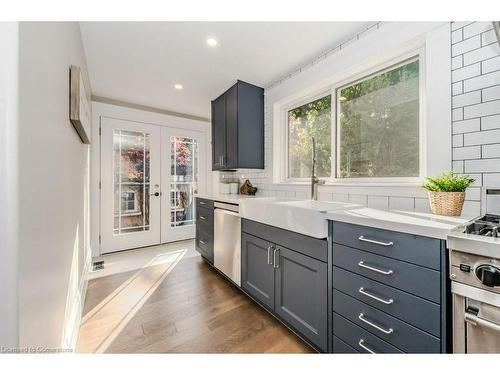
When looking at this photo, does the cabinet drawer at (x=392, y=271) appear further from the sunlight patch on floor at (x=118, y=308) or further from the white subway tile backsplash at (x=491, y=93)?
the sunlight patch on floor at (x=118, y=308)

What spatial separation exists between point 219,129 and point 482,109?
2.47 m

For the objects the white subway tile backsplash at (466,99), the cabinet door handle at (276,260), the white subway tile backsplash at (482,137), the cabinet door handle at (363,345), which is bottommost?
the cabinet door handle at (363,345)

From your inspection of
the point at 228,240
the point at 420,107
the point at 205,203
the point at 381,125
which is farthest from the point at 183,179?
the point at 420,107

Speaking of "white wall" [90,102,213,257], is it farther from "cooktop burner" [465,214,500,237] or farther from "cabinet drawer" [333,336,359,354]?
"cooktop burner" [465,214,500,237]

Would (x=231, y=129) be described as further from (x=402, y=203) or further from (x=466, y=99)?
(x=466, y=99)

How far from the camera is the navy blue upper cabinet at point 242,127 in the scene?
254cm

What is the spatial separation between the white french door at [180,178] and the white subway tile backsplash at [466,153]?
11.6 feet

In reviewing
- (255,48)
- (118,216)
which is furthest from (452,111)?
(118,216)

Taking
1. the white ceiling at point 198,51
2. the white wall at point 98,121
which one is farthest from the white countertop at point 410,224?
the white wall at point 98,121

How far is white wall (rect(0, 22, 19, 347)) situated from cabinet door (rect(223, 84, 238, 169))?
2.00 metres

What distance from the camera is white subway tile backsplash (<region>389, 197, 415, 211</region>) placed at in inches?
55.9
